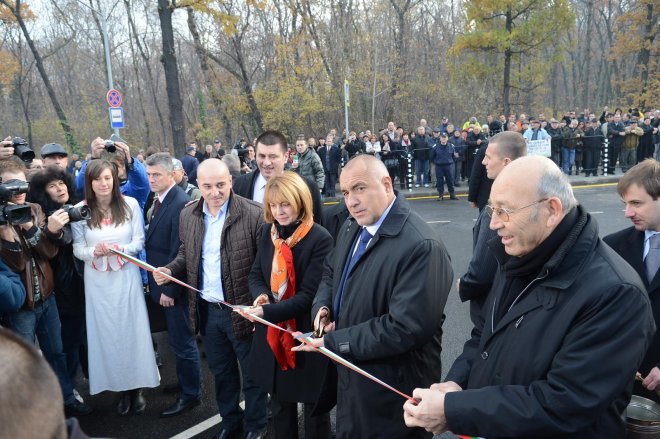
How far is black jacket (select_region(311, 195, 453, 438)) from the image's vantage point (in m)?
2.54

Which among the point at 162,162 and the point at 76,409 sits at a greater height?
the point at 162,162

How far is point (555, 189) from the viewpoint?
6.51 ft

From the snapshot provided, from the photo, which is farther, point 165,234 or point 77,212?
point 165,234

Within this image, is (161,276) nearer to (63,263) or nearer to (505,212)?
(63,263)

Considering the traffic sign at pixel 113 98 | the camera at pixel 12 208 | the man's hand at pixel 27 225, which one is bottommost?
the man's hand at pixel 27 225

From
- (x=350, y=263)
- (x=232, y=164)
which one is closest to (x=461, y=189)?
(x=232, y=164)

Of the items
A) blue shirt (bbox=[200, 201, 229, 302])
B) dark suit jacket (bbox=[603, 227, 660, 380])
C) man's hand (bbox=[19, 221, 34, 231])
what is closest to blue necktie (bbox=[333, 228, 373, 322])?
blue shirt (bbox=[200, 201, 229, 302])

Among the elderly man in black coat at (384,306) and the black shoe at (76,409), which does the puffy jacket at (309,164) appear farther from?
the elderly man in black coat at (384,306)

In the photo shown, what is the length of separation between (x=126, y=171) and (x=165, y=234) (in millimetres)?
1603

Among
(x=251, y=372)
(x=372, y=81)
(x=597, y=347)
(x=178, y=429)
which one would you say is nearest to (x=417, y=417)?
(x=597, y=347)

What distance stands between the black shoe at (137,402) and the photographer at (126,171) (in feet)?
6.72

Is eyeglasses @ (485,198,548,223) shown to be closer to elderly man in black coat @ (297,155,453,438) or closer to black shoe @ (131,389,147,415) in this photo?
elderly man in black coat @ (297,155,453,438)

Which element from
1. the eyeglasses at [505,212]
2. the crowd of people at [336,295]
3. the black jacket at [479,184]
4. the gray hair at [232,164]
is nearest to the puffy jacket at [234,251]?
the crowd of people at [336,295]

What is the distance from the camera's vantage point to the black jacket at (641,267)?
9.36 ft
